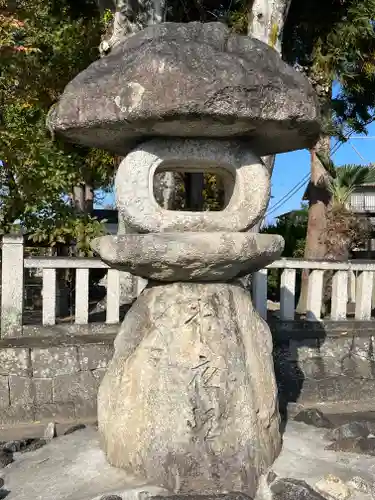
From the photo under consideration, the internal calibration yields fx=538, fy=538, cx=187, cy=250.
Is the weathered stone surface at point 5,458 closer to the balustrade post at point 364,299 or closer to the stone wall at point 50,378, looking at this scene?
the stone wall at point 50,378

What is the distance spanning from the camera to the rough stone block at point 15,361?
14.9 feet

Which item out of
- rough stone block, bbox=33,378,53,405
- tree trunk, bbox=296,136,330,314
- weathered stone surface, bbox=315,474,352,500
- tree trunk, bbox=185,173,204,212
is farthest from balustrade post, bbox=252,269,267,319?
tree trunk, bbox=296,136,330,314

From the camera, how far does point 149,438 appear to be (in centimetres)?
281

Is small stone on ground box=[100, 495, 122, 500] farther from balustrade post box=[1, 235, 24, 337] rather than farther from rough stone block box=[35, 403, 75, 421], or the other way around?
balustrade post box=[1, 235, 24, 337]

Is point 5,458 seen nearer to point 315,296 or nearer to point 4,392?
point 4,392

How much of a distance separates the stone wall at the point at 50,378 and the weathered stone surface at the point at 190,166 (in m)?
2.14

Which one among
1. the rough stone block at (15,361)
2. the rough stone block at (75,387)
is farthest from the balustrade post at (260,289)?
the rough stone block at (15,361)

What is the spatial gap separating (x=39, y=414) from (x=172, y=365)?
2269 millimetres

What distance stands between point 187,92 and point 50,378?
3.03 meters

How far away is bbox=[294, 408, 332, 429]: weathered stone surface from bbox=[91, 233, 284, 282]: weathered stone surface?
1458 mm

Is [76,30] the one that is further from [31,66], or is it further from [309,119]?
[309,119]

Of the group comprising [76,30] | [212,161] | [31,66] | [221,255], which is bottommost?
[221,255]

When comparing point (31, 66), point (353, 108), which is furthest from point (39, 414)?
point (353, 108)

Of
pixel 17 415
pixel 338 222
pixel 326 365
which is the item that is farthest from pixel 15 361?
pixel 338 222
